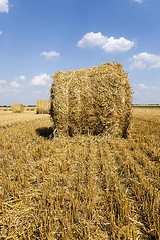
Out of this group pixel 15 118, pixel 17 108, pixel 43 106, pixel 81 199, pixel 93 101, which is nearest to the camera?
pixel 81 199

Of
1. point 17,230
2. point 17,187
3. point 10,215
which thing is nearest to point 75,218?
point 17,230

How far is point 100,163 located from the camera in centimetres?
295

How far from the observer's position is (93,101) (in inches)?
190

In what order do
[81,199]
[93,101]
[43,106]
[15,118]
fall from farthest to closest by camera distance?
[43,106]
[15,118]
[93,101]
[81,199]

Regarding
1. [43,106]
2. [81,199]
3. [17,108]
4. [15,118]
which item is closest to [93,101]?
[81,199]

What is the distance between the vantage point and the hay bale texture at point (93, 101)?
481cm

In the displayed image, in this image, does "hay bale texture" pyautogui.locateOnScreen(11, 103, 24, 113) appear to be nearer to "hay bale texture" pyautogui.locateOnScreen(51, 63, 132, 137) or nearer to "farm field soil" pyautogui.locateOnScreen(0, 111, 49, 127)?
"farm field soil" pyautogui.locateOnScreen(0, 111, 49, 127)

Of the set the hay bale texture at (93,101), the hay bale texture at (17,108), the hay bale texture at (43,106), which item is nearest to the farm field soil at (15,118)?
the hay bale texture at (43,106)

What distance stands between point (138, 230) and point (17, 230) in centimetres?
119

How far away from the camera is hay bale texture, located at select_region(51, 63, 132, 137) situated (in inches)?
189

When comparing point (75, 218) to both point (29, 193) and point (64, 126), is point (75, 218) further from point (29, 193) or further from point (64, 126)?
point (64, 126)

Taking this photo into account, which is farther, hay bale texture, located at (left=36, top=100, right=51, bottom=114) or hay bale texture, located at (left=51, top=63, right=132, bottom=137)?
hay bale texture, located at (left=36, top=100, right=51, bottom=114)

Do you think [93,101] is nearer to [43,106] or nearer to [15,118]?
[15,118]

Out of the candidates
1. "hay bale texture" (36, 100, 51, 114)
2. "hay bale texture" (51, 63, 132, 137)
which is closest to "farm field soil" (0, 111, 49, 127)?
"hay bale texture" (36, 100, 51, 114)
